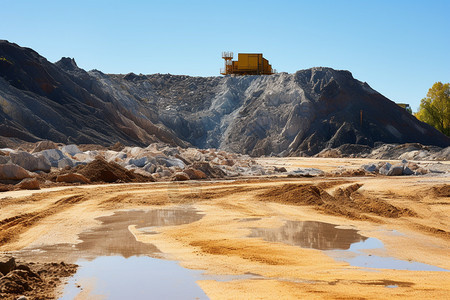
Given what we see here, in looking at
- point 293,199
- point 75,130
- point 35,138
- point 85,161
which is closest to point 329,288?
point 293,199

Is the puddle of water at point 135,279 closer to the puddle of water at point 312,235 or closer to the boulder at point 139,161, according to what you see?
the puddle of water at point 312,235

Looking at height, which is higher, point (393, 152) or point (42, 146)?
point (42, 146)

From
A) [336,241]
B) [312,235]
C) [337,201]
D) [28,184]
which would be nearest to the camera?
[336,241]

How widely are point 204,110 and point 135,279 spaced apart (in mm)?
75923

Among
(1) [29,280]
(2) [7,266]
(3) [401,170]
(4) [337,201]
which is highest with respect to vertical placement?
(2) [7,266]

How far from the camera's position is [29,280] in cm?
668

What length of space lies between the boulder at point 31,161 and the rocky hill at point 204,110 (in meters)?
18.6

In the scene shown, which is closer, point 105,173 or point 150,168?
point 105,173

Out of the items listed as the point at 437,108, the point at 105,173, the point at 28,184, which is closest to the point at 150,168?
the point at 105,173

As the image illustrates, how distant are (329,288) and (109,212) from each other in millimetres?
9705

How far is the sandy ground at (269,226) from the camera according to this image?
23.3 feet

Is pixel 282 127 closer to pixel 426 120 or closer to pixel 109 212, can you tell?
pixel 426 120

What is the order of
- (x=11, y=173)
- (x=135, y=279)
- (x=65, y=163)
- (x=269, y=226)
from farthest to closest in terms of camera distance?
(x=65, y=163), (x=11, y=173), (x=269, y=226), (x=135, y=279)

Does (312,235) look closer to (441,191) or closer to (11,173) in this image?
(441,191)
